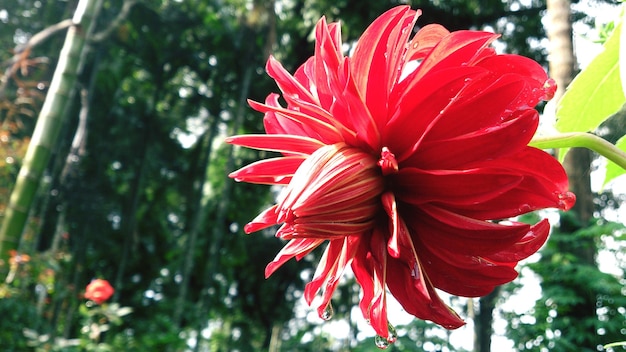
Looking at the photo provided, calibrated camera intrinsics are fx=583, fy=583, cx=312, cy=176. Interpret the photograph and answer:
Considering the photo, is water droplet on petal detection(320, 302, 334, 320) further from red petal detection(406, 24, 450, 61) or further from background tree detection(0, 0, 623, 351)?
background tree detection(0, 0, 623, 351)

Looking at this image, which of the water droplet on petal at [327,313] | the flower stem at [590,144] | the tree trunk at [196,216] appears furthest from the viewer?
the tree trunk at [196,216]

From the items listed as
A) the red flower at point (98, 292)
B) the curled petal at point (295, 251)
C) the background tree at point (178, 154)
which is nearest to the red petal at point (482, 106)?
the curled petal at point (295, 251)

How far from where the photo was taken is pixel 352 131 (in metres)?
Result: 0.34

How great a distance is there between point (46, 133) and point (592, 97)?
196 centimetres

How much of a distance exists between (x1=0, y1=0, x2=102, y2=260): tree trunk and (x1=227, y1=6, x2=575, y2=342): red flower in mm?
1761

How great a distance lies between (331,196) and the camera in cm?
32

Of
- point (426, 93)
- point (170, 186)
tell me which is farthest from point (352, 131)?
point (170, 186)

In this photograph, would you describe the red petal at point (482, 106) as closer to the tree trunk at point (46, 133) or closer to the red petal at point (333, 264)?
the red petal at point (333, 264)

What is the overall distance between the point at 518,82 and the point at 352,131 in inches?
3.9

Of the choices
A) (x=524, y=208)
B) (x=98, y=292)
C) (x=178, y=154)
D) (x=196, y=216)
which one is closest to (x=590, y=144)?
(x=524, y=208)

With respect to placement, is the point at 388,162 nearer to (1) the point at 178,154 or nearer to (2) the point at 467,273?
(2) the point at 467,273

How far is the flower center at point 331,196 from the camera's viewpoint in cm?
31

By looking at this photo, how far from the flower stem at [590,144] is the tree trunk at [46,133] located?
1.90 metres

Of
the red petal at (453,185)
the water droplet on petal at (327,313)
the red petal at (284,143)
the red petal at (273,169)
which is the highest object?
the red petal at (284,143)
